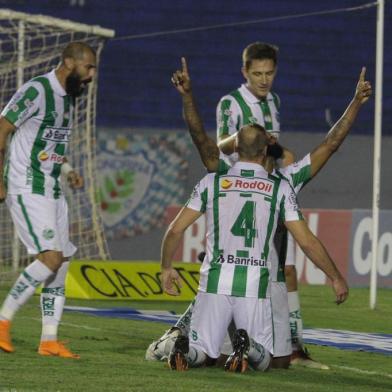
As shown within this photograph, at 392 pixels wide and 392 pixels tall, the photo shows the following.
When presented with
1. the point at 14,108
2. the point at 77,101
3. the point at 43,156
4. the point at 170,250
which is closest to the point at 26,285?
the point at 43,156

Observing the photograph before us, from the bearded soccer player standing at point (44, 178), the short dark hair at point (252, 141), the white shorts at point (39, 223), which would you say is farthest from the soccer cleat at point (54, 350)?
the short dark hair at point (252, 141)

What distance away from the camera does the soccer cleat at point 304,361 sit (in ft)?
31.2

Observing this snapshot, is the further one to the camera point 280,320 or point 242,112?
point 242,112

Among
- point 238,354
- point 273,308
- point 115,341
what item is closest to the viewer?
point 238,354

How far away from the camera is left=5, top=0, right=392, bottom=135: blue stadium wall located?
27344 millimetres

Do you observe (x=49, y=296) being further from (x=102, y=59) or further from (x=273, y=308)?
(x=102, y=59)

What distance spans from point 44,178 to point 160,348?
53.8 inches

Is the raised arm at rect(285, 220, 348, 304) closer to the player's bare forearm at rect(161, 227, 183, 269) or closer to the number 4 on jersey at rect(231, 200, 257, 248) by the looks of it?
the number 4 on jersey at rect(231, 200, 257, 248)

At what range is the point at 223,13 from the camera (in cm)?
2772

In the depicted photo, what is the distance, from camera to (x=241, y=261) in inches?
347

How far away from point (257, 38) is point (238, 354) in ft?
64.0

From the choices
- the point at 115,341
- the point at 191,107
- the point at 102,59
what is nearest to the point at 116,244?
the point at 102,59

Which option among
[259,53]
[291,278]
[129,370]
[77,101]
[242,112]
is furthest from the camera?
[77,101]

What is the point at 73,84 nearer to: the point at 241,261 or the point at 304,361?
the point at 241,261
